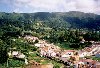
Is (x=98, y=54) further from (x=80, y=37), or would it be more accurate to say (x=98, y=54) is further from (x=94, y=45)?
(x=80, y=37)

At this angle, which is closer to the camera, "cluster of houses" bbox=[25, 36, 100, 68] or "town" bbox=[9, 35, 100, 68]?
"cluster of houses" bbox=[25, 36, 100, 68]

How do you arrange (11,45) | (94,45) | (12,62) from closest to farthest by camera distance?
(12,62)
(11,45)
(94,45)

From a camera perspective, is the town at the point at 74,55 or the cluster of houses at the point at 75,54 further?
the town at the point at 74,55

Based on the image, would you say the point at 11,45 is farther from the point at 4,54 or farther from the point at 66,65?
the point at 66,65

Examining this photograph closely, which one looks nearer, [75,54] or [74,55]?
[74,55]

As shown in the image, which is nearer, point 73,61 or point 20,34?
point 73,61

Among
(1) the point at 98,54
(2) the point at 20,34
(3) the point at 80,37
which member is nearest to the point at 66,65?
(1) the point at 98,54

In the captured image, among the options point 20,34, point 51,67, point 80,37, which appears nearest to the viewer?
point 51,67

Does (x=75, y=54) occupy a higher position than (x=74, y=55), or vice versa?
(x=74, y=55)

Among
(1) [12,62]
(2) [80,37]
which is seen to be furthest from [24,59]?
(2) [80,37]
